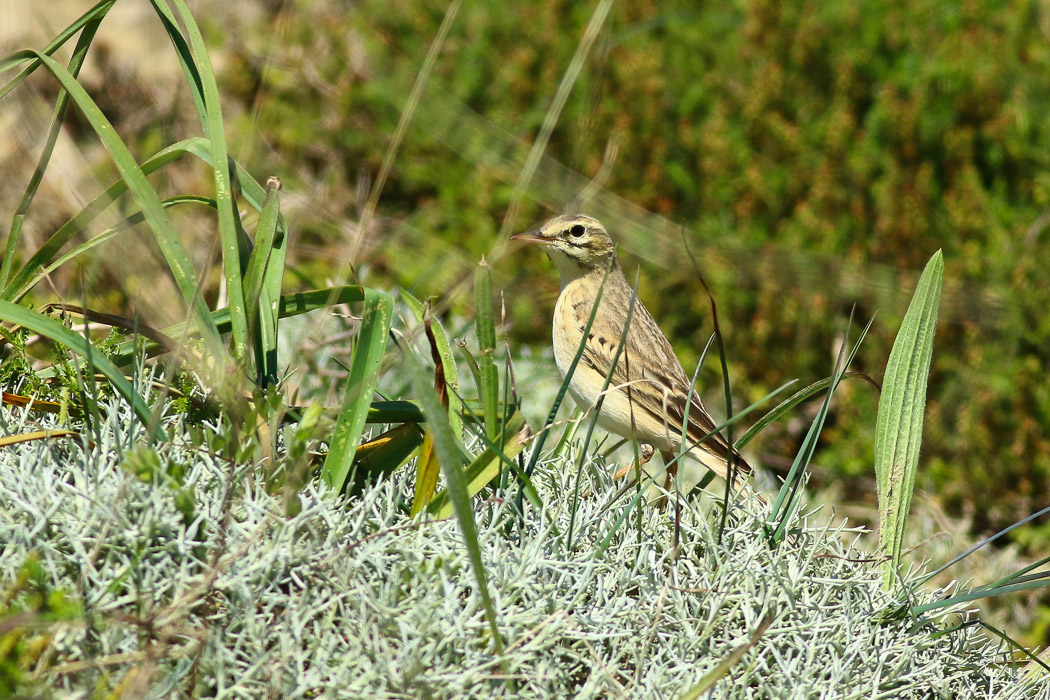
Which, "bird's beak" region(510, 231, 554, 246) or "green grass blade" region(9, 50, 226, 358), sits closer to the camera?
"green grass blade" region(9, 50, 226, 358)

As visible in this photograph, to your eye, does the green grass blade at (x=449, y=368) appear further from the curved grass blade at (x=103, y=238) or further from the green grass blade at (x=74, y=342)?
the green grass blade at (x=74, y=342)

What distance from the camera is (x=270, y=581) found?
2.09 metres

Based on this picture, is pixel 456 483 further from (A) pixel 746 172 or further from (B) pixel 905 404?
(A) pixel 746 172

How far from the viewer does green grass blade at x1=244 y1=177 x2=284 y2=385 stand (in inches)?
101

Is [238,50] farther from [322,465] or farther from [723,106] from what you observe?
[322,465]

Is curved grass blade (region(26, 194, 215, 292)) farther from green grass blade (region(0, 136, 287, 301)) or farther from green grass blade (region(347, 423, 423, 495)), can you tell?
green grass blade (region(347, 423, 423, 495))

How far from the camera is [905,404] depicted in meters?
2.99

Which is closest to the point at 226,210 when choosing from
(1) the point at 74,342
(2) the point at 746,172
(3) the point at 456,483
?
(1) the point at 74,342

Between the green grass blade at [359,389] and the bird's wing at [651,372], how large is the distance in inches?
66.8

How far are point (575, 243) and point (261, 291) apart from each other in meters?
2.11

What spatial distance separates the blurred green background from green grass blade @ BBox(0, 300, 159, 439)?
10.2ft

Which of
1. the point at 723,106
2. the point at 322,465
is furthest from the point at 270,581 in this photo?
the point at 723,106

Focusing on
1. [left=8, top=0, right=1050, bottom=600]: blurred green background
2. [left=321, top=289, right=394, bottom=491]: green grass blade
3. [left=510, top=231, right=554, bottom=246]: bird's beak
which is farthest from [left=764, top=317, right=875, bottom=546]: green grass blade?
[left=8, top=0, right=1050, bottom=600]: blurred green background

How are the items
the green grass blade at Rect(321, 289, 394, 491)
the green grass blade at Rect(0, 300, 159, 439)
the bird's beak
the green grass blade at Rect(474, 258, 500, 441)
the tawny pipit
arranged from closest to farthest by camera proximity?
the green grass blade at Rect(0, 300, 159, 439) → the green grass blade at Rect(321, 289, 394, 491) → the green grass blade at Rect(474, 258, 500, 441) → the tawny pipit → the bird's beak
